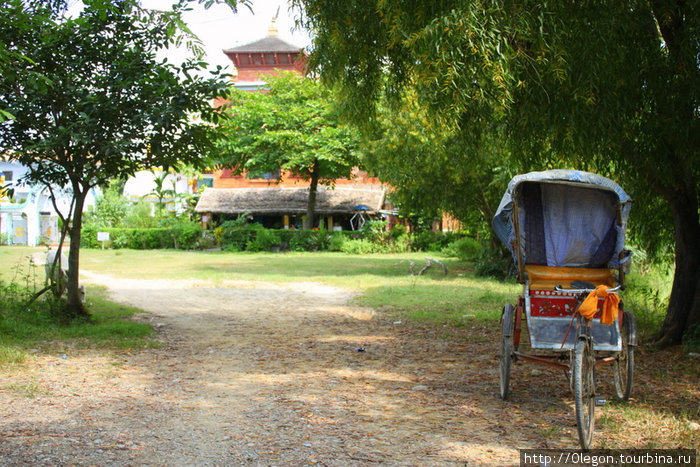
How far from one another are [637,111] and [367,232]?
33998mm

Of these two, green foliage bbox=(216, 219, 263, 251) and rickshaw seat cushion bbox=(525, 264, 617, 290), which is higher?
rickshaw seat cushion bbox=(525, 264, 617, 290)

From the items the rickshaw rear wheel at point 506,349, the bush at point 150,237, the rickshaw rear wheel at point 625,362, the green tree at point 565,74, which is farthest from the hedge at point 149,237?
the rickshaw rear wheel at point 625,362

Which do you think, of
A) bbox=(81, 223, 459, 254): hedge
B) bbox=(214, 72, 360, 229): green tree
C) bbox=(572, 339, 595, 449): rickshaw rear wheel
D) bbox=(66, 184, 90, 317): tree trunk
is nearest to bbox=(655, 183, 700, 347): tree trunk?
bbox=(572, 339, 595, 449): rickshaw rear wheel

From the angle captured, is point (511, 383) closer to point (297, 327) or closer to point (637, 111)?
point (637, 111)

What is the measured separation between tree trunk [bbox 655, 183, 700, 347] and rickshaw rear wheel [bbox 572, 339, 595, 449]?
A: 506cm

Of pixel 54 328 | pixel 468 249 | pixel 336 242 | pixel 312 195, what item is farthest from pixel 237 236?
pixel 54 328

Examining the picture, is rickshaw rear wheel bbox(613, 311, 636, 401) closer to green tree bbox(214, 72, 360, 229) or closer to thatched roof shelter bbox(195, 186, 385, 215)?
green tree bbox(214, 72, 360, 229)

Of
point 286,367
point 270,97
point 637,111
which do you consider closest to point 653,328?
point 637,111

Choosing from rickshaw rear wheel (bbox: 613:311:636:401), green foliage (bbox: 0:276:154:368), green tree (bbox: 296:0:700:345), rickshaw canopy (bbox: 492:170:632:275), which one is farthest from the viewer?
green foliage (bbox: 0:276:154:368)

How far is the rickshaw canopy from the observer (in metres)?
7.51

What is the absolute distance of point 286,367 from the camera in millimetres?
9000

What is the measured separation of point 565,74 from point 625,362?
339 centimetres

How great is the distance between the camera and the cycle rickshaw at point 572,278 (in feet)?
19.4

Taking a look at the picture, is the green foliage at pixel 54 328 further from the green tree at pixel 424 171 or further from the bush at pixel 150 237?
the bush at pixel 150 237
